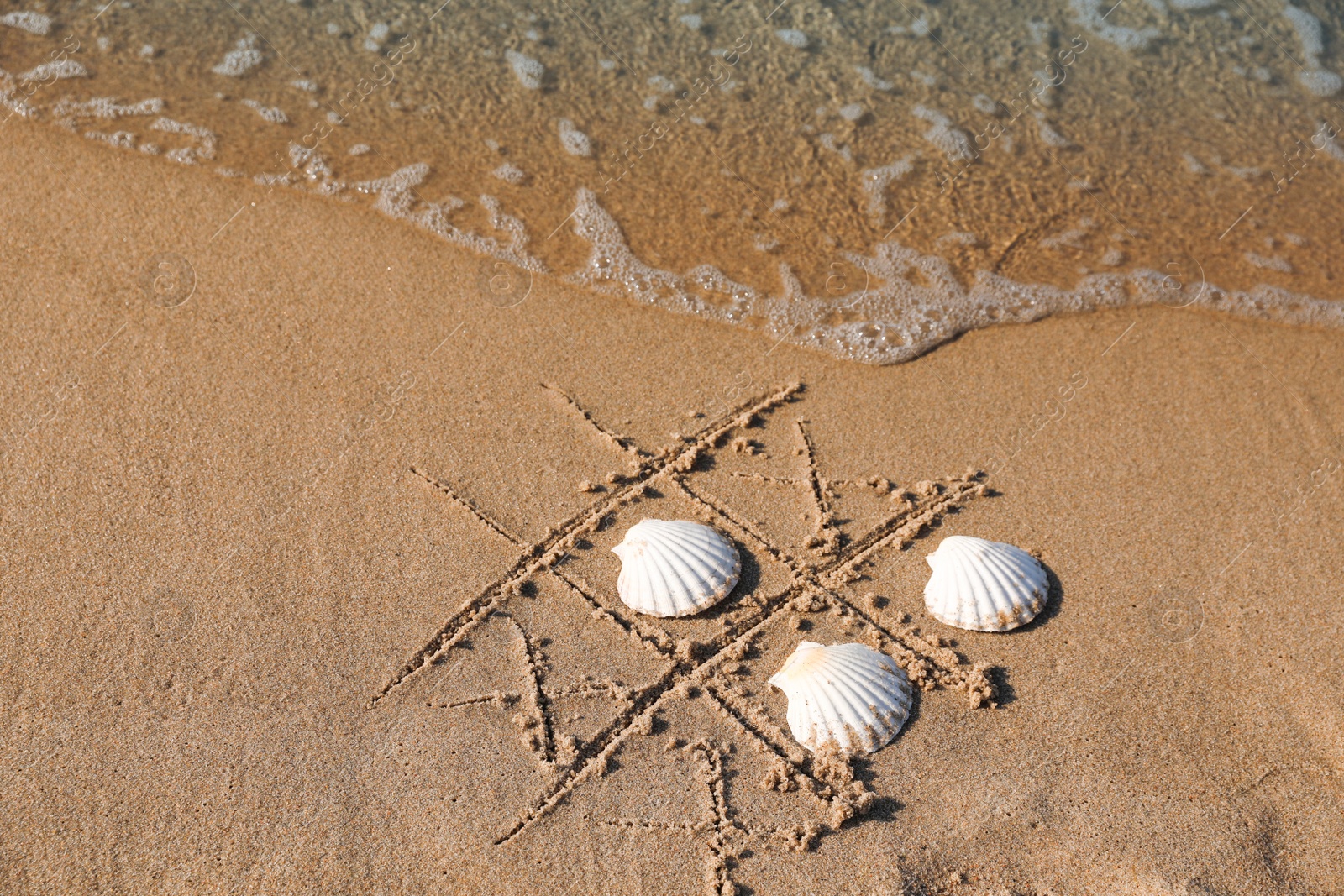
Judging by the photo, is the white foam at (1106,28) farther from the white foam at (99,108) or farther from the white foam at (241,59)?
the white foam at (99,108)

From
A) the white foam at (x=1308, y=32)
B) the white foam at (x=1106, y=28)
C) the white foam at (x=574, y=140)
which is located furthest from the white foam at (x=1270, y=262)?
the white foam at (x=574, y=140)

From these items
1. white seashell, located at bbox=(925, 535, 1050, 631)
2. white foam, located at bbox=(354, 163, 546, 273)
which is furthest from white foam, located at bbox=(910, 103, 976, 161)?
white seashell, located at bbox=(925, 535, 1050, 631)

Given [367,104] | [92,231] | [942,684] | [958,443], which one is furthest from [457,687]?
[367,104]

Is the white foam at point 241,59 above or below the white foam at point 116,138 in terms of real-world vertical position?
above

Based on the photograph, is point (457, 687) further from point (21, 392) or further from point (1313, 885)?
point (1313, 885)

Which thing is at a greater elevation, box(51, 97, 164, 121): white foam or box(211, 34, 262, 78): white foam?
box(211, 34, 262, 78): white foam

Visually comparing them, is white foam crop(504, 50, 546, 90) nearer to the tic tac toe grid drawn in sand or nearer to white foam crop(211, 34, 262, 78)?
white foam crop(211, 34, 262, 78)
